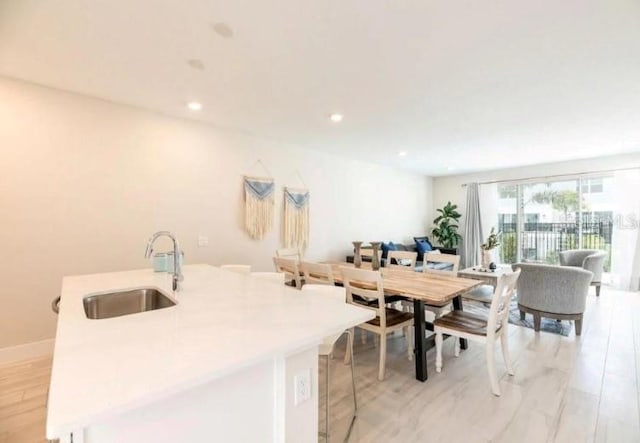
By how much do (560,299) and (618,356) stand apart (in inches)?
25.9

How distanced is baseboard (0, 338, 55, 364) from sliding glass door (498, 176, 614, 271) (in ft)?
25.9

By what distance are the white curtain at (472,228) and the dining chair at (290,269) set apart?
5.22 metres

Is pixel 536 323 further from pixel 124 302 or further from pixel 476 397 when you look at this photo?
pixel 124 302

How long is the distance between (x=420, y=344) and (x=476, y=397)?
501 millimetres

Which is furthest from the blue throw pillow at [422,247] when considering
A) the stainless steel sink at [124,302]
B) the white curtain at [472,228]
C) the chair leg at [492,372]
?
the stainless steel sink at [124,302]

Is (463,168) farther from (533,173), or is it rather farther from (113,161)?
(113,161)

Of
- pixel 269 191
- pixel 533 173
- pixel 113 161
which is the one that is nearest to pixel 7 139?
pixel 113 161

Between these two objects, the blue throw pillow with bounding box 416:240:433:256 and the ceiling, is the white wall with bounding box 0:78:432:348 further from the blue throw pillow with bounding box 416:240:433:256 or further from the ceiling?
the blue throw pillow with bounding box 416:240:433:256

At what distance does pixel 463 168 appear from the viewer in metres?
6.61

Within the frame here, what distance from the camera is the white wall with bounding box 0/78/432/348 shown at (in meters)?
2.69

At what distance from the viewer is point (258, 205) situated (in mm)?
4219

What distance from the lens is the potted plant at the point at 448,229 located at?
7.13 metres

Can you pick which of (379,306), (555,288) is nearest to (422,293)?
(379,306)

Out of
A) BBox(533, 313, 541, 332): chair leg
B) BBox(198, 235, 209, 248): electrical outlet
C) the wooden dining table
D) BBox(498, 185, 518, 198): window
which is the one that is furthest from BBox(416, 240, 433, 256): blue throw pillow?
BBox(198, 235, 209, 248): electrical outlet
